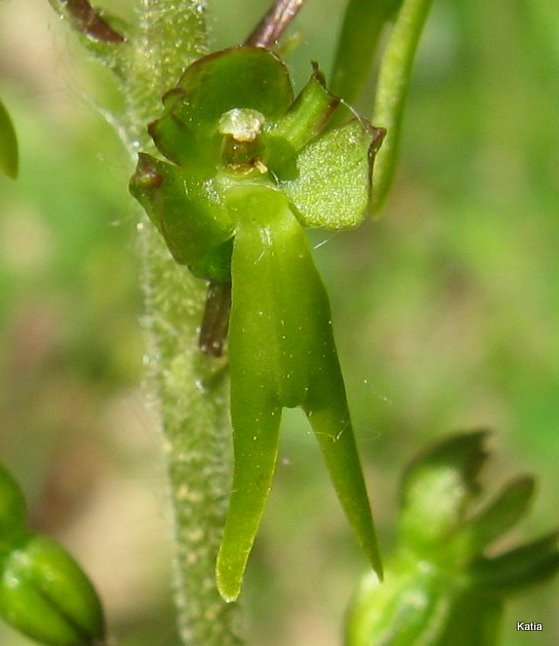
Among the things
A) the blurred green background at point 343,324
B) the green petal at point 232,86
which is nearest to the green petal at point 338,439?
the green petal at point 232,86

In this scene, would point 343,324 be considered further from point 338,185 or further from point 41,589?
point 338,185

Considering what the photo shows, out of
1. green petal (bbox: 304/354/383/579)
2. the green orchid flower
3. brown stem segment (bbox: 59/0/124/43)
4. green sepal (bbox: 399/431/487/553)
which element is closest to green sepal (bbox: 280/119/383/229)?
the green orchid flower

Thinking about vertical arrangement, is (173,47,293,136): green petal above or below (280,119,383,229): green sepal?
above

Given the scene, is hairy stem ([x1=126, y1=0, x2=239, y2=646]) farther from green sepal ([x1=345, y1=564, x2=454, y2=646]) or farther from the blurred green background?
the blurred green background

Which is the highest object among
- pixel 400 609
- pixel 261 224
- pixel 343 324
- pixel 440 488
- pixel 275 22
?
pixel 275 22

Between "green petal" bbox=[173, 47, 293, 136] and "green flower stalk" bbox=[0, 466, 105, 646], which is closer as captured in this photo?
"green petal" bbox=[173, 47, 293, 136]

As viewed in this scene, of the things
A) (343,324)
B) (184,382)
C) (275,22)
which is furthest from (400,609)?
(343,324)

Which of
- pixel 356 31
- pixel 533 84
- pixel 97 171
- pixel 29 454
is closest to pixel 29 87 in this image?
pixel 97 171
